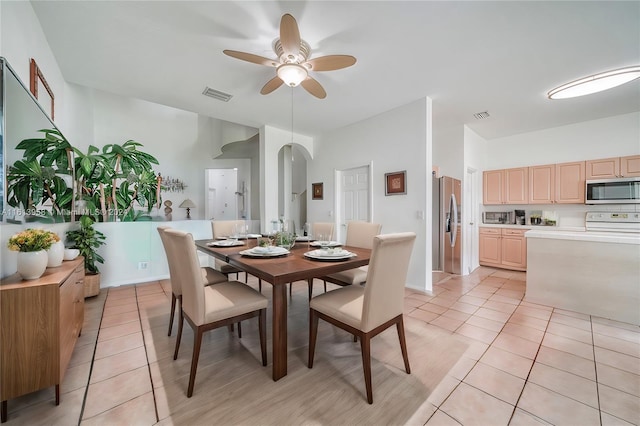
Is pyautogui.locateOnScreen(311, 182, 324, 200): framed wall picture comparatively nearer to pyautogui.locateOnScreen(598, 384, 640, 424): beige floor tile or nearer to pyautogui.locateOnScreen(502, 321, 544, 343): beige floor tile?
pyautogui.locateOnScreen(502, 321, 544, 343): beige floor tile

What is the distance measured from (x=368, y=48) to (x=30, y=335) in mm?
3119

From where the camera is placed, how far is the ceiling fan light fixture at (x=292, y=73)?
2.04m

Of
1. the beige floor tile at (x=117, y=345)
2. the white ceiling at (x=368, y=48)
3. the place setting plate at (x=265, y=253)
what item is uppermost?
the white ceiling at (x=368, y=48)

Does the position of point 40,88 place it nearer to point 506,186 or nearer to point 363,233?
point 363,233

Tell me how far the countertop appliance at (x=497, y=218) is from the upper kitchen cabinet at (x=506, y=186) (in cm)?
32

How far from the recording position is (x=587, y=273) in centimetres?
266

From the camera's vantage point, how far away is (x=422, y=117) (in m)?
3.32

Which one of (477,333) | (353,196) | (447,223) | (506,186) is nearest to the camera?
(477,333)

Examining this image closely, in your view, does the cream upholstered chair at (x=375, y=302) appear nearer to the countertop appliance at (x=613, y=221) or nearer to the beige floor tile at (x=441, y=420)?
the beige floor tile at (x=441, y=420)

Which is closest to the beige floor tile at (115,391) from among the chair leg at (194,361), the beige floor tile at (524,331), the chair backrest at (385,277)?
the chair leg at (194,361)

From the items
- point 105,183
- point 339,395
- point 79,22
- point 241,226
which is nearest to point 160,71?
point 79,22

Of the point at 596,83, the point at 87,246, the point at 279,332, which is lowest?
the point at 279,332

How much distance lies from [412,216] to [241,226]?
2.39 m

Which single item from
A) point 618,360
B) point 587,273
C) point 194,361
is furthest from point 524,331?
point 194,361
